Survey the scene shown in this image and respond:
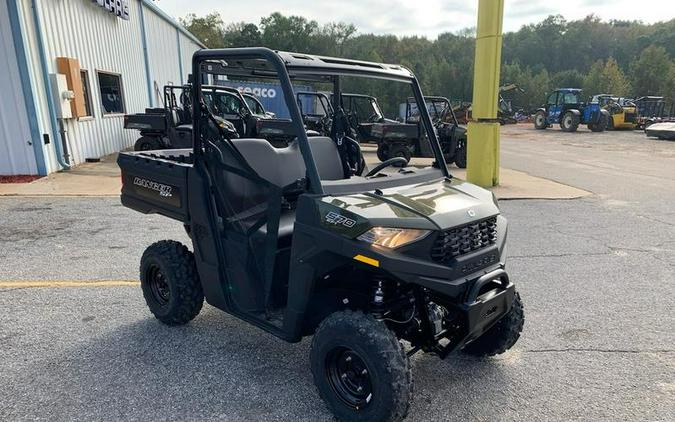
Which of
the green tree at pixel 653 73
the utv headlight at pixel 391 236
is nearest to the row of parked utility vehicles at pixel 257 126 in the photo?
the utv headlight at pixel 391 236

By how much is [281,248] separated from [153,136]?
10.5 meters

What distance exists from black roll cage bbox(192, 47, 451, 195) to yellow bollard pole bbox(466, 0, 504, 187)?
630 cm

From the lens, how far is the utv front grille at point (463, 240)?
7.36 ft

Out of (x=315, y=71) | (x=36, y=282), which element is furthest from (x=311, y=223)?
(x=36, y=282)

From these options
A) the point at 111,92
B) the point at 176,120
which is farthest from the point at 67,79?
the point at 111,92

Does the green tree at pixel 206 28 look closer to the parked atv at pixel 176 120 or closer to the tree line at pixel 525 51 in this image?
the tree line at pixel 525 51

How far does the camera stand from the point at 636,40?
68812mm

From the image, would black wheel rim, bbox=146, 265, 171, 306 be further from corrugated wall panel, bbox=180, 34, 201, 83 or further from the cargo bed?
corrugated wall panel, bbox=180, 34, 201, 83

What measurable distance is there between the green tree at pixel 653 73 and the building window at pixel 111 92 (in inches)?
1553

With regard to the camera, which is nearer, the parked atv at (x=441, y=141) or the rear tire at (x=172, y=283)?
the rear tire at (x=172, y=283)

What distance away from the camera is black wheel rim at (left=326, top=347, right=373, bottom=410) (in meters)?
2.35

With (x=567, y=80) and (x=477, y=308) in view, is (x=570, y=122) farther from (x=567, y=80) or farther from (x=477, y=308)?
(x=567, y=80)

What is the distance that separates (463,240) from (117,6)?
1371 cm

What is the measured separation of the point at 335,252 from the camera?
88.8 inches
